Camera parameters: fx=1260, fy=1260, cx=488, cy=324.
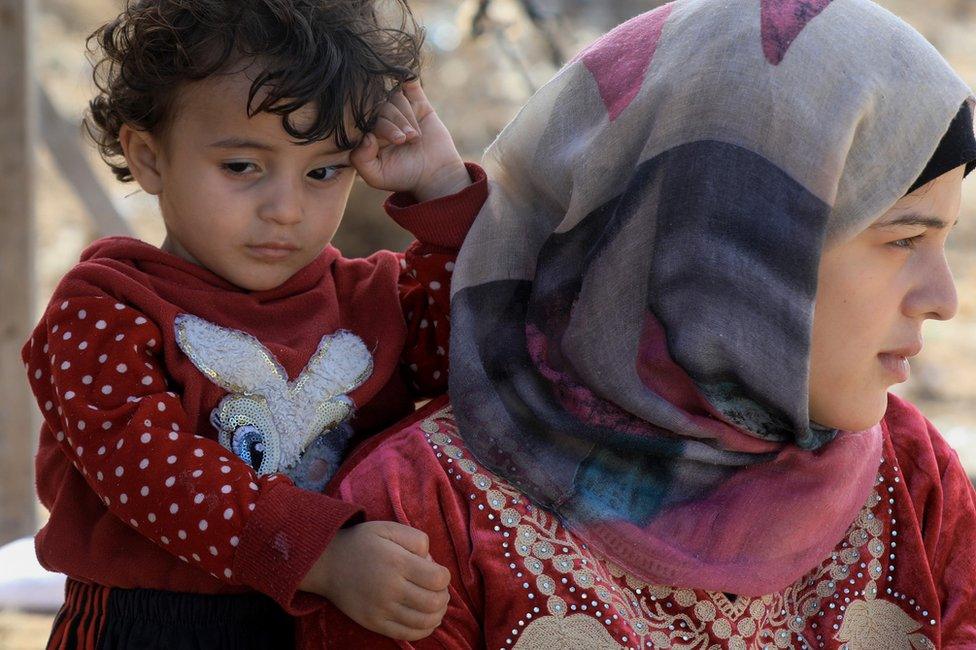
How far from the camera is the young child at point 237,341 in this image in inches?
75.6

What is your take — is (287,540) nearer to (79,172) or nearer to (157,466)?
(157,466)

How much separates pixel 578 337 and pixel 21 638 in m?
2.94

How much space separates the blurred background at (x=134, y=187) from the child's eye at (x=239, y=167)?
71cm

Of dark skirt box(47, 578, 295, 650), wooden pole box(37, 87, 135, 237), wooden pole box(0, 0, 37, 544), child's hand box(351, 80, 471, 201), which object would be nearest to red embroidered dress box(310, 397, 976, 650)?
dark skirt box(47, 578, 295, 650)

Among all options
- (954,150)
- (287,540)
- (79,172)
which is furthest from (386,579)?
(79,172)

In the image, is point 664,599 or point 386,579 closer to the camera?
point 386,579

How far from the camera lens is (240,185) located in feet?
7.11

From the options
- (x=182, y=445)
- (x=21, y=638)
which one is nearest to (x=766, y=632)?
(x=182, y=445)

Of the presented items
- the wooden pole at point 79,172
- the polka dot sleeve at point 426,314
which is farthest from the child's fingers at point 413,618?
the wooden pole at point 79,172

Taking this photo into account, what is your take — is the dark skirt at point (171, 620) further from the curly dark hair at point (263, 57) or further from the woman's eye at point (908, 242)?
the woman's eye at point (908, 242)

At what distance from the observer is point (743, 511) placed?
204 centimetres

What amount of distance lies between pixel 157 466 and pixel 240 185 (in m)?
0.51

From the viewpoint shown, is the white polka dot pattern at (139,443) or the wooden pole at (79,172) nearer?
the white polka dot pattern at (139,443)

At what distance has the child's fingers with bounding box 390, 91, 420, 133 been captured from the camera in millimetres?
2381
